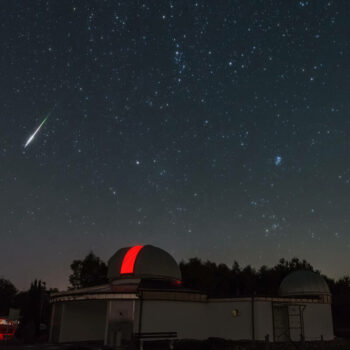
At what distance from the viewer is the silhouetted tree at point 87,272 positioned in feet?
175

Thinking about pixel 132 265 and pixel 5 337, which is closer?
pixel 132 265

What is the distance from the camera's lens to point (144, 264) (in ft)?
86.6

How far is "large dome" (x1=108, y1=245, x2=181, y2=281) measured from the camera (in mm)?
26172

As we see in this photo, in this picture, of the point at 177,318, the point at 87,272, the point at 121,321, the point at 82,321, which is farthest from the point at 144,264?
the point at 87,272

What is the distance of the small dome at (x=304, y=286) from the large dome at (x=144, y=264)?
32.2 ft

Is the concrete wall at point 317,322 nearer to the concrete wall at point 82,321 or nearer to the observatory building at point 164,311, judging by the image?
the observatory building at point 164,311

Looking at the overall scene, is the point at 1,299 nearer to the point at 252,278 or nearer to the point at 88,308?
the point at 252,278

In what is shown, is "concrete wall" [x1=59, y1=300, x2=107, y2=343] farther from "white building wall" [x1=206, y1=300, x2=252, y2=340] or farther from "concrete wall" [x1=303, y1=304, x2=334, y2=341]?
"concrete wall" [x1=303, y1=304, x2=334, y2=341]

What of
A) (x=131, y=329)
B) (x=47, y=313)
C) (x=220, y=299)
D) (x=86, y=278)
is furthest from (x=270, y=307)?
(x=86, y=278)

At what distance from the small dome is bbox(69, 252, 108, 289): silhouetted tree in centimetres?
2930

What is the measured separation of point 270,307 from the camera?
25000mm

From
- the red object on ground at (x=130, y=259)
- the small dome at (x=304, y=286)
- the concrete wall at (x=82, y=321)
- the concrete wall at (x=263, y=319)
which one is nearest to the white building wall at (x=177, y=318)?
the concrete wall at (x=263, y=319)

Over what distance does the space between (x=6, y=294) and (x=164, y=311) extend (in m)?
67.1

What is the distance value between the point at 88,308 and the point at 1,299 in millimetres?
55773
